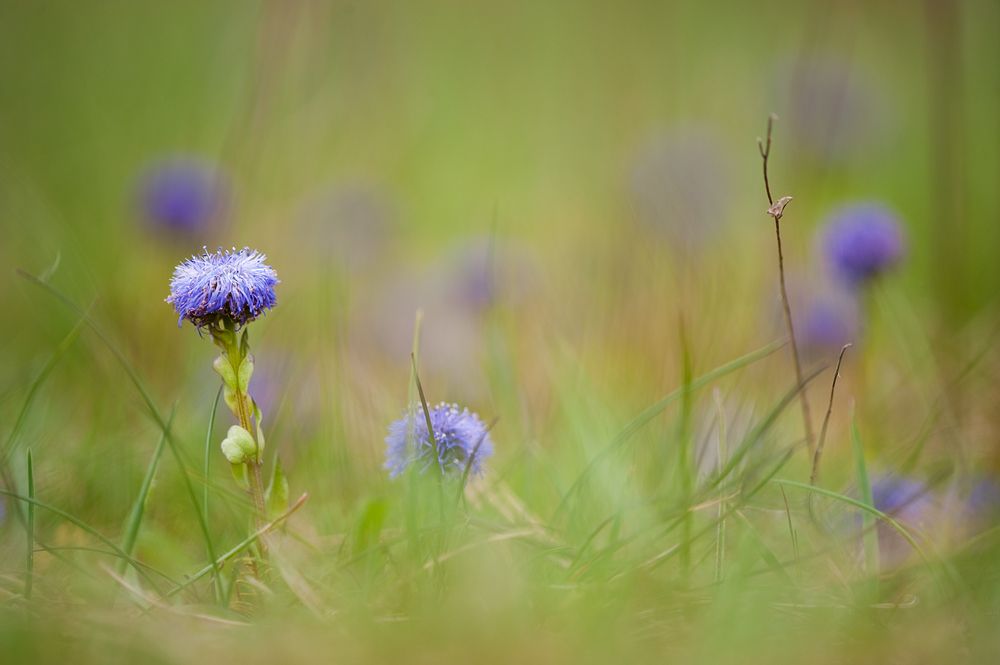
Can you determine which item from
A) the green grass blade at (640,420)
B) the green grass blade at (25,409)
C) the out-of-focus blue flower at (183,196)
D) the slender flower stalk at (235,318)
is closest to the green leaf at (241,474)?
the slender flower stalk at (235,318)

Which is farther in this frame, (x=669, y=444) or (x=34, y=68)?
(x=34, y=68)

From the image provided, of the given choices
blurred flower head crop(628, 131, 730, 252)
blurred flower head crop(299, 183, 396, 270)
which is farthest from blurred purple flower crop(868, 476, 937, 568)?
blurred flower head crop(299, 183, 396, 270)

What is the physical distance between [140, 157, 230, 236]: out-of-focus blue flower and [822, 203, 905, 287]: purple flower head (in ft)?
7.48

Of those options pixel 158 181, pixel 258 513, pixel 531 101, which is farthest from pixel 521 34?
pixel 258 513

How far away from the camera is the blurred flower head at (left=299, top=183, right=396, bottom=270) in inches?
150

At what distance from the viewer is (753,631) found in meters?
0.79

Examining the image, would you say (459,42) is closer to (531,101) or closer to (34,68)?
(531,101)

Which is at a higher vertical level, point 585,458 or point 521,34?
point 521,34

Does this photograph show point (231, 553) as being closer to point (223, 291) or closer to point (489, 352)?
point (223, 291)

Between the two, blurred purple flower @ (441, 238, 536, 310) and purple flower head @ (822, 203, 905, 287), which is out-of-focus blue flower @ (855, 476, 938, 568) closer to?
purple flower head @ (822, 203, 905, 287)

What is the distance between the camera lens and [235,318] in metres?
0.94

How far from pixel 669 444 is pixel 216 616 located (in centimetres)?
93

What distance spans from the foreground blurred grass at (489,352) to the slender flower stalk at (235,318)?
0.23 feet

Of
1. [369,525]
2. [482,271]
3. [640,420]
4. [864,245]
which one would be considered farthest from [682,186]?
[369,525]
